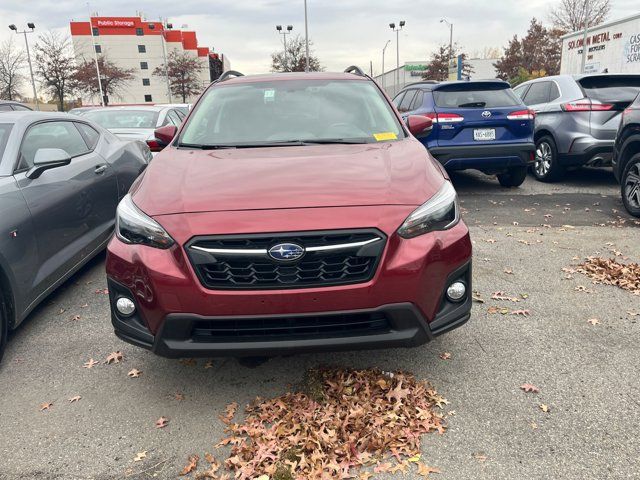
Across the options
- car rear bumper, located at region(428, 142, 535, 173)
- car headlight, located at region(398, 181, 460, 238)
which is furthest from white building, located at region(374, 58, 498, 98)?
car headlight, located at region(398, 181, 460, 238)

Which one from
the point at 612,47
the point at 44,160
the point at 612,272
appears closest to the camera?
the point at 44,160

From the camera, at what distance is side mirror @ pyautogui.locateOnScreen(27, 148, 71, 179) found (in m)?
3.89

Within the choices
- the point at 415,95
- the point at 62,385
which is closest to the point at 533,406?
the point at 62,385

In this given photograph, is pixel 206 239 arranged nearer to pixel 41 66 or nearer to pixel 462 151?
pixel 462 151

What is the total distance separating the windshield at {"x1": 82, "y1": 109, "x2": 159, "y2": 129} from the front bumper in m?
7.36

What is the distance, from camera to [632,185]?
647 centimetres

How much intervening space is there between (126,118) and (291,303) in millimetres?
8194

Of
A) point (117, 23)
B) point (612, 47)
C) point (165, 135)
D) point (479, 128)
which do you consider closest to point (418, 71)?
point (117, 23)

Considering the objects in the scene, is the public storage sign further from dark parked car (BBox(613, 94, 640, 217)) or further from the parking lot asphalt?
the parking lot asphalt

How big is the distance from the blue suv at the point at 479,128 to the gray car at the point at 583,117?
0.79 metres

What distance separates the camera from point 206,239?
2.53 meters

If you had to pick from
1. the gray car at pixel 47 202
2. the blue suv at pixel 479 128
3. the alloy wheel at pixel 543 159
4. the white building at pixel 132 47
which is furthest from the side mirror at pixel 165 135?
the white building at pixel 132 47

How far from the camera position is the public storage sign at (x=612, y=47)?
17.4 meters

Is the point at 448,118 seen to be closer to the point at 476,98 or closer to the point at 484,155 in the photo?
the point at 476,98
